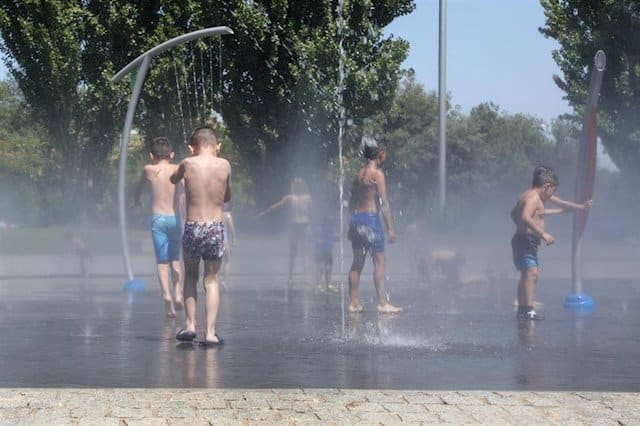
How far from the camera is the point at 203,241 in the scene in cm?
873

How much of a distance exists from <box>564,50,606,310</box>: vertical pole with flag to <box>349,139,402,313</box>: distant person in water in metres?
2.19

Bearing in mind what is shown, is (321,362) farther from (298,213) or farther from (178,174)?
(298,213)

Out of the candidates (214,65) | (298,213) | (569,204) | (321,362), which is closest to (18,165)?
(214,65)

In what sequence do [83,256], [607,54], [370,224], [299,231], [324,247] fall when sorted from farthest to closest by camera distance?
[607,54], [83,256], [299,231], [324,247], [370,224]

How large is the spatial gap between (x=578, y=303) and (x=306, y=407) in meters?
7.57

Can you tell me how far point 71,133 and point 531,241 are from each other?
20508 millimetres

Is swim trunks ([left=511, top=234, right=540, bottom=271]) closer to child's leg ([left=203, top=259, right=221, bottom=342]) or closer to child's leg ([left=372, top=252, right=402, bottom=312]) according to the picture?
child's leg ([left=372, top=252, right=402, bottom=312])

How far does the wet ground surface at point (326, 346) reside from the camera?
22.7ft

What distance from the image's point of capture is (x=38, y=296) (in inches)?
581

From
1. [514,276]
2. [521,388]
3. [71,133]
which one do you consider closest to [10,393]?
[521,388]

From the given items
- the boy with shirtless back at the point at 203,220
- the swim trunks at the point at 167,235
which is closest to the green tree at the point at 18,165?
the swim trunks at the point at 167,235

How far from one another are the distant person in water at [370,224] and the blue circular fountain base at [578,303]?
6.73 feet

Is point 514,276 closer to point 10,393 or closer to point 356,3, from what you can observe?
point 356,3

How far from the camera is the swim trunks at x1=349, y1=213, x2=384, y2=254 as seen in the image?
1163cm
